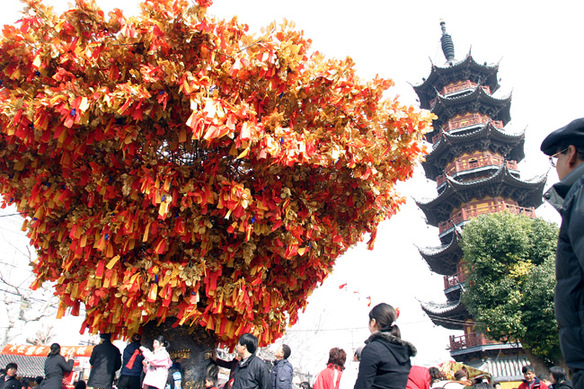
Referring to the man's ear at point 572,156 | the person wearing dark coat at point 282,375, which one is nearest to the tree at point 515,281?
the person wearing dark coat at point 282,375

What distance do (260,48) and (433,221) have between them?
29730 mm

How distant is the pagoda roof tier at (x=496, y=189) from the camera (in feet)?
85.4

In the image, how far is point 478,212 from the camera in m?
26.6

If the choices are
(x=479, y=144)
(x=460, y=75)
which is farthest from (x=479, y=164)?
(x=460, y=75)

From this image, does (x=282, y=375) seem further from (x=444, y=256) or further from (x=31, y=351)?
(x=444, y=256)

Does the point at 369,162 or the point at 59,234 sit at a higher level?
the point at 369,162

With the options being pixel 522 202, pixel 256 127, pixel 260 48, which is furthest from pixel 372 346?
pixel 522 202

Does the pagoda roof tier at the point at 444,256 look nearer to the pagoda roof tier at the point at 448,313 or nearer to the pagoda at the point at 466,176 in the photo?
the pagoda at the point at 466,176

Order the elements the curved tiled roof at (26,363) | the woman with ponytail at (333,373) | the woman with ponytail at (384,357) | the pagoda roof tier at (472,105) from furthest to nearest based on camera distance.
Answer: the pagoda roof tier at (472,105) → the curved tiled roof at (26,363) → the woman with ponytail at (333,373) → the woman with ponytail at (384,357)

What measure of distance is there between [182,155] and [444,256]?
1049 inches

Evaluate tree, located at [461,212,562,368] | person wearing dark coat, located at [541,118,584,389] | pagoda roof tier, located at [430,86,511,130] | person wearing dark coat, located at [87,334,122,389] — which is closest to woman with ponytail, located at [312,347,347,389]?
person wearing dark coat, located at [87,334,122,389]

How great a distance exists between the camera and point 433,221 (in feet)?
100

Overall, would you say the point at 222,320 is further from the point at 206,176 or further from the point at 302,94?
the point at 302,94

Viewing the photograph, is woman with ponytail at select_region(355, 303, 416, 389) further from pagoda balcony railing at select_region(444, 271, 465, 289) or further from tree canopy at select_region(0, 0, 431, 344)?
pagoda balcony railing at select_region(444, 271, 465, 289)
